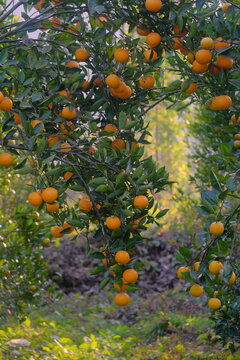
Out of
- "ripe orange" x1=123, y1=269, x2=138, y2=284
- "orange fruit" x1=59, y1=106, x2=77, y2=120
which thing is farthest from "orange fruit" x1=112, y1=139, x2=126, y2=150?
"ripe orange" x1=123, y1=269, x2=138, y2=284

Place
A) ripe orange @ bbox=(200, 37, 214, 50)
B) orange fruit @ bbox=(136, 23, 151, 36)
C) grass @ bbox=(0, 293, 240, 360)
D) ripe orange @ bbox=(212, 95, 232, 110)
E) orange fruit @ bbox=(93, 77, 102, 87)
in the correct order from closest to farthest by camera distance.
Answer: ripe orange @ bbox=(200, 37, 214, 50)
ripe orange @ bbox=(212, 95, 232, 110)
orange fruit @ bbox=(136, 23, 151, 36)
orange fruit @ bbox=(93, 77, 102, 87)
grass @ bbox=(0, 293, 240, 360)

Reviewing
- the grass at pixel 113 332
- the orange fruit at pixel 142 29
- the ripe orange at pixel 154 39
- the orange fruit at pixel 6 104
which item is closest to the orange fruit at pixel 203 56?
the ripe orange at pixel 154 39

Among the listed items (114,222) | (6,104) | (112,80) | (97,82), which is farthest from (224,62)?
(6,104)

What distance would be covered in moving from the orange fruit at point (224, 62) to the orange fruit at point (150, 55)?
0.31 metres

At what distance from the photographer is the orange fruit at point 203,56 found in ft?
Result: 5.44

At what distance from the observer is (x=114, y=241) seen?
1801 millimetres

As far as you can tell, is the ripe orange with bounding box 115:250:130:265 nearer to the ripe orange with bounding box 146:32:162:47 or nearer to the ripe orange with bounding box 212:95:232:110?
the ripe orange with bounding box 212:95:232:110

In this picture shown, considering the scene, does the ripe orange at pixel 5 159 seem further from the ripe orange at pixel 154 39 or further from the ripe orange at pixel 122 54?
the ripe orange at pixel 154 39

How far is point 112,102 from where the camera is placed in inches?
79.3

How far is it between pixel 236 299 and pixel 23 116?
164cm

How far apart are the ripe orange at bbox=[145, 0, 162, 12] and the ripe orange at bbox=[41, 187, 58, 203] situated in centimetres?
78

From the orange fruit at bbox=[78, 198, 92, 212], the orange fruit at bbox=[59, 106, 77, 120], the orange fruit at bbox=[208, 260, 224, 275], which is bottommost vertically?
the orange fruit at bbox=[208, 260, 224, 275]

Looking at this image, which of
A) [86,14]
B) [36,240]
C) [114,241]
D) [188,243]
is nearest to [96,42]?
[86,14]

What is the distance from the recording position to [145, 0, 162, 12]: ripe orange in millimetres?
1691
